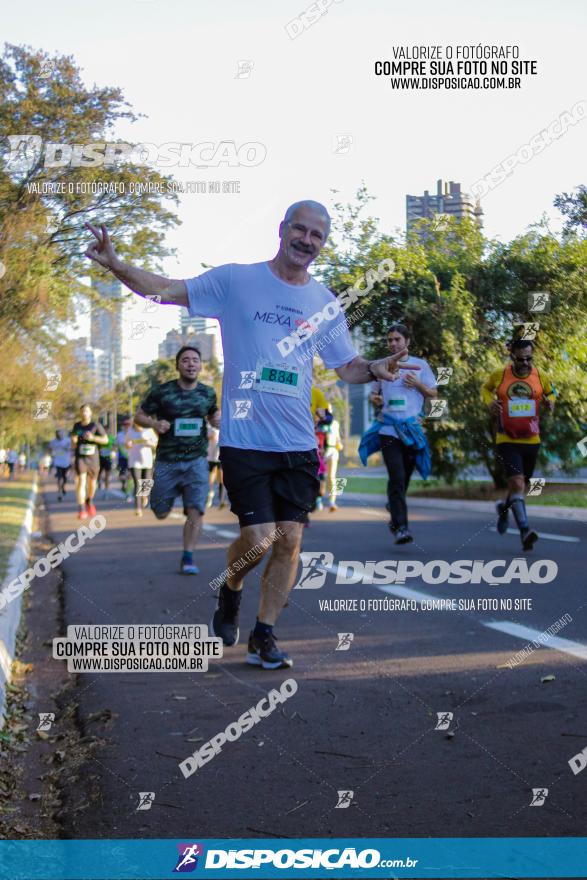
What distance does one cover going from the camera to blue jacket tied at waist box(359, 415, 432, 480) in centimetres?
977

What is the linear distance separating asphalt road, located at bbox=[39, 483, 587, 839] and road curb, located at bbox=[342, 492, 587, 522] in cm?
748

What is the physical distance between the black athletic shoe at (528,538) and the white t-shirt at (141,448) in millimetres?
9480

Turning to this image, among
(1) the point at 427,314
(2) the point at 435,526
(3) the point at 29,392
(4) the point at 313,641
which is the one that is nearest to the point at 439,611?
(4) the point at 313,641

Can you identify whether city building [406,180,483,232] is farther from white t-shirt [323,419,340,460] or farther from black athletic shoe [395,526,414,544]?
white t-shirt [323,419,340,460]

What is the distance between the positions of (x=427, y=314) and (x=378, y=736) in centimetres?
323

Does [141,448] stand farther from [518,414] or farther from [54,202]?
[54,202]

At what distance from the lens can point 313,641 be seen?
6.02 meters

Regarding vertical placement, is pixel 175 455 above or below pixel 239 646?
above

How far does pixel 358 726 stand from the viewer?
166 inches

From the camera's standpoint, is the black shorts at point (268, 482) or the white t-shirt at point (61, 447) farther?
the white t-shirt at point (61, 447)

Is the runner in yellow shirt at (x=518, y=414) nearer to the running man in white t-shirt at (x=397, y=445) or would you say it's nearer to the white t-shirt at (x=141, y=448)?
the running man in white t-shirt at (x=397, y=445)

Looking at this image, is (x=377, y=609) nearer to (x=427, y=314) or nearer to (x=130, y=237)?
(x=427, y=314)

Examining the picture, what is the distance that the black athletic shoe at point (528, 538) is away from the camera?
9508 mm

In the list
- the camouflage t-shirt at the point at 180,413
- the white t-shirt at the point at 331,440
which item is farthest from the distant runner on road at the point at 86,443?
the camouflage t-shirt at the point at 180,413
